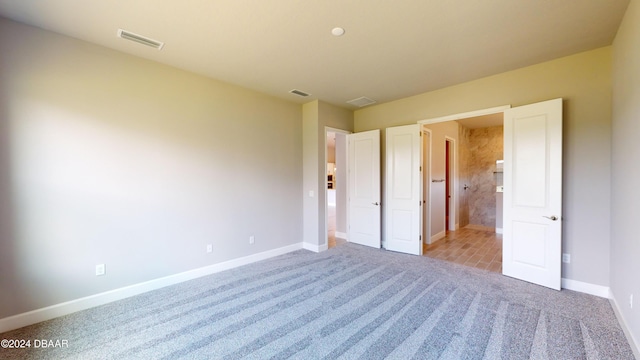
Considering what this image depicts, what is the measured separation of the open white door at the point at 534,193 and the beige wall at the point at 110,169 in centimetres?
380

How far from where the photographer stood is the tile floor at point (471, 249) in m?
4.02

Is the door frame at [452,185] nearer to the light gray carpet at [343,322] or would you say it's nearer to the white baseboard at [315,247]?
the light gray carpet at [343,322]

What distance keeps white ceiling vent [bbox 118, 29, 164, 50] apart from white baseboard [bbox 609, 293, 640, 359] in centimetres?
510

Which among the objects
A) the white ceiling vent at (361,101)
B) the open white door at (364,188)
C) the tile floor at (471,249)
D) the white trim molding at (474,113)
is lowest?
the tile floor at (471,249)

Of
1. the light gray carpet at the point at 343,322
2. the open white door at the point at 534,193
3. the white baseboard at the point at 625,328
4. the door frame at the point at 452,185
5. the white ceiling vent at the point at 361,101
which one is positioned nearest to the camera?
the white baseboard at the point at 625,328

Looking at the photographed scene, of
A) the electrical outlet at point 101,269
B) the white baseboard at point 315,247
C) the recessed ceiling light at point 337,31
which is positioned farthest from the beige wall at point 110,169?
the recessed ceiling light at point 337,31

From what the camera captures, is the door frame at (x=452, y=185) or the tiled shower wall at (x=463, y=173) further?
the tiled shower wall at (x=463, y=173)

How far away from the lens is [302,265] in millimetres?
3914

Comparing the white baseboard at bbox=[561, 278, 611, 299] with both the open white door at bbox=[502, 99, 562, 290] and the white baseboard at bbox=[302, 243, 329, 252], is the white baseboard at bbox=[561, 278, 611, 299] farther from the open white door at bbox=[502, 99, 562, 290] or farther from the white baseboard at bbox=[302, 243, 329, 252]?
the white baseboard at bbox=[302, 243, 329, 252]

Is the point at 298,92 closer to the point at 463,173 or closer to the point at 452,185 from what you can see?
the point at 452,185

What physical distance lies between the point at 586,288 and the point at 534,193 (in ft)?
4.02

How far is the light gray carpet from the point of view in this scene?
199cm

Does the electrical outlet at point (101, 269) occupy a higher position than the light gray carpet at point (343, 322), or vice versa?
the electrical outlet at point (101, 269)

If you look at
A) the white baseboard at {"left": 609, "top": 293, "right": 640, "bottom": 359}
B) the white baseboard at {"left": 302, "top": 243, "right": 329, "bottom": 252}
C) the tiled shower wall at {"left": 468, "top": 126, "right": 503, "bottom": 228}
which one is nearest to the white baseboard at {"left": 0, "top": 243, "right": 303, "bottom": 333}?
the white baseboard at {"left": 302, "top": 243, "right": 329, "bottom": 252}
